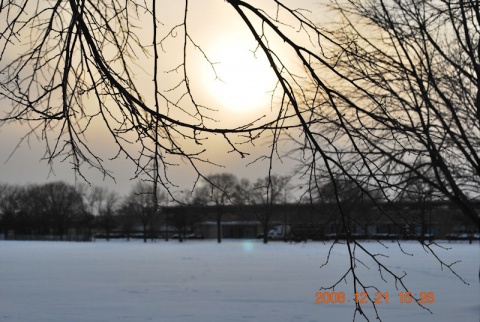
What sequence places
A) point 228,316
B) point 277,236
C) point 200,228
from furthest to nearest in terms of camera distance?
point 200,228 → point 277,236 → point 228,316

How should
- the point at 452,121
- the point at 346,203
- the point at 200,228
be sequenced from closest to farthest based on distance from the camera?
the point at 346,203 → the point at 452,121 → the point at 200,228

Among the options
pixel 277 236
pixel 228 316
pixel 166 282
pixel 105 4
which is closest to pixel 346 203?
pixel 228 316

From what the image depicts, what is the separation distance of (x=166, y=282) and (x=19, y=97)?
40.6 ft

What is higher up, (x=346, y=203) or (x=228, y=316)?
(x=346, y=203)

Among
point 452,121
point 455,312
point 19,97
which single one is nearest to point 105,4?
point 19,97

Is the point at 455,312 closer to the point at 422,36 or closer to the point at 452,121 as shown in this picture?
the point at 452,121

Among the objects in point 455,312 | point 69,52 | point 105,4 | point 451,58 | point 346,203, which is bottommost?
point 455,312

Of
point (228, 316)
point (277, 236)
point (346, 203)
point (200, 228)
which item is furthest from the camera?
point (200, 228)

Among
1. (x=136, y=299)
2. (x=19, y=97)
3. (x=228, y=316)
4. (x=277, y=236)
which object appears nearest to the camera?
(x=19, y=97)

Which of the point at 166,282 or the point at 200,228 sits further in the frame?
the point at 200,228

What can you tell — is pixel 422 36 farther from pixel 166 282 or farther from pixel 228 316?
pixel 166 282

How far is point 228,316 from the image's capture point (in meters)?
9.90

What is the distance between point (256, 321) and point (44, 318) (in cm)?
365

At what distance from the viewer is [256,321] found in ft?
31.1
